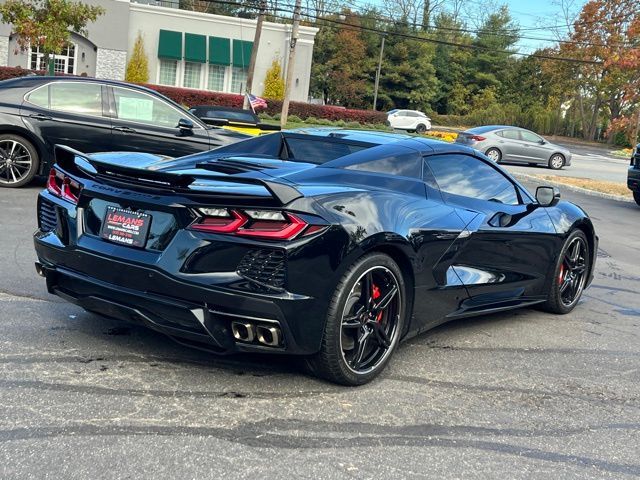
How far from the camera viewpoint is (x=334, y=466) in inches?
128

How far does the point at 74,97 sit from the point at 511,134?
19.4m

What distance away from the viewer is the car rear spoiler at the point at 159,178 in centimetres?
380

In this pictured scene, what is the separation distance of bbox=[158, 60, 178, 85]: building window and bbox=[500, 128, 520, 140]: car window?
919 inches

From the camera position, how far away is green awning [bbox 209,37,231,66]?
4306 centimetres

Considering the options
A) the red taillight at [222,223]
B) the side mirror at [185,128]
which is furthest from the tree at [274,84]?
the red taillight at [222,223]

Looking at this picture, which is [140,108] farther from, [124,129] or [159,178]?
[159,178]

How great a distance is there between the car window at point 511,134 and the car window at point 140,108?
1812 cm

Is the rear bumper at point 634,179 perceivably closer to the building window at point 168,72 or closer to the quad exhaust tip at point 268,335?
the quad exhaust tip at point 268,335

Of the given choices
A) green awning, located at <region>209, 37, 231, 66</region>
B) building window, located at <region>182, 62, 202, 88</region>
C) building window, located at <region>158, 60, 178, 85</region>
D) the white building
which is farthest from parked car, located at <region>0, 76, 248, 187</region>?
building window, located at <region>182, 62, 202, 88</region>

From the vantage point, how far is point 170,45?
42219 millimetres

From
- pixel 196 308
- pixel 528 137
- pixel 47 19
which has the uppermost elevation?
pixel 47 19

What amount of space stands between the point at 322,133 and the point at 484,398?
2.19 metres

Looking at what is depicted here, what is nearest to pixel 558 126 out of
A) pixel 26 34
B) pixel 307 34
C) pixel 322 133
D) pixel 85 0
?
pixel 307 34

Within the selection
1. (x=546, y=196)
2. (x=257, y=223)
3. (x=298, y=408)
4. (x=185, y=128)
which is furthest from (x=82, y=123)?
(x=298, y=408)
